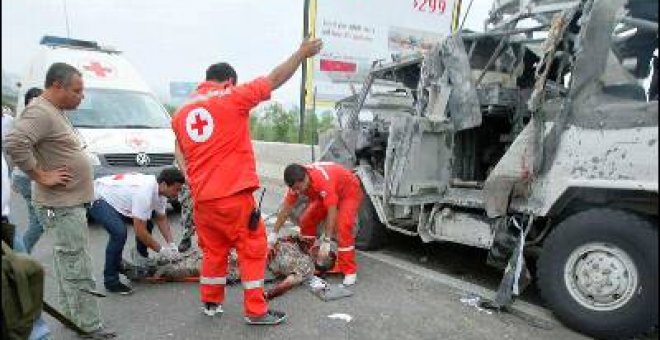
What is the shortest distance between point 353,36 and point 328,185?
19.4 feet

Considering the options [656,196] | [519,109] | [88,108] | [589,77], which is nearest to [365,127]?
[519,109]

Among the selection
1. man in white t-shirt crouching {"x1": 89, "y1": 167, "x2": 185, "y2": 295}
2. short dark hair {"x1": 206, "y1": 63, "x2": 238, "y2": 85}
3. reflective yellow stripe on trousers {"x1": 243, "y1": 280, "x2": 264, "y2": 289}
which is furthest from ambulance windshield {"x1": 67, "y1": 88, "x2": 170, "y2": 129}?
reflective yellow stripe on trousers {"x1": 243, "y1": 280, "x2": 264, "y2": 289}

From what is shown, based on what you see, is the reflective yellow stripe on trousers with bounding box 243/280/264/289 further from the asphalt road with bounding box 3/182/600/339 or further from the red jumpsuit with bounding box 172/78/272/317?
the asphalt road with bounding box 3/182/600/339

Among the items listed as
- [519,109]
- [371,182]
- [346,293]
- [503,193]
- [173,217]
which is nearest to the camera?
[503,193]

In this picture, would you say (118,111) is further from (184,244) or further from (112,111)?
(184,244)

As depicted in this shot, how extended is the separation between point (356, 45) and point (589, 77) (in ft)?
22.4

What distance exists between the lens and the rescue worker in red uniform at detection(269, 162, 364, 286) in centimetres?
480

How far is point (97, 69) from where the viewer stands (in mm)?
8602

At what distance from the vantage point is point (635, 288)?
11.5 feet

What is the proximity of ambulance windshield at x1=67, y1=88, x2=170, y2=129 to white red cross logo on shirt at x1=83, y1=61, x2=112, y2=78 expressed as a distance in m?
0.39

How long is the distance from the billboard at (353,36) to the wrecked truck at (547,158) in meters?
4.09

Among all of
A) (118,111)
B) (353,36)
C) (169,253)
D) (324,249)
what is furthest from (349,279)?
(353,36)

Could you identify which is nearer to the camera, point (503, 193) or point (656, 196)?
point (656, 196)

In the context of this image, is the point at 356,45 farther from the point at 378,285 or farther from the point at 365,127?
the point at 378,285
